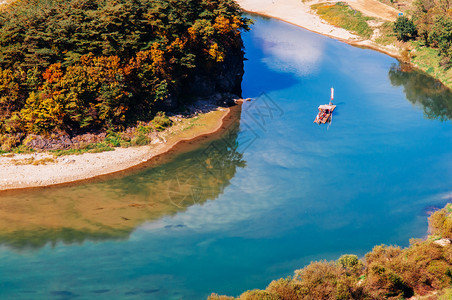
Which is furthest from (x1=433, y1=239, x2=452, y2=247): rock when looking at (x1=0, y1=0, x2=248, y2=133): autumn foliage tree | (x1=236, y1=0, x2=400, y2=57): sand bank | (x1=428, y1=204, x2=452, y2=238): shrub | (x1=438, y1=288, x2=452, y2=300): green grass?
(x1=236, y1=0, x2=400, y2=57): sand bank

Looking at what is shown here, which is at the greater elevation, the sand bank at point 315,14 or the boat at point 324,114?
the sand bank at point 315,14

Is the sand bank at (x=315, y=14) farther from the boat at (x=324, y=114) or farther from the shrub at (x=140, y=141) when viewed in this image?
the shrub at (x=140, y=141)

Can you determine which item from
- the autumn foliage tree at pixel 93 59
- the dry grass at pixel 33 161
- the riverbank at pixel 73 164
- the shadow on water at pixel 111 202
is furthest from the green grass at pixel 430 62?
the dry grass at pixel 33 161

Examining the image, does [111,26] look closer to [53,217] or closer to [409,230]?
[53,217]

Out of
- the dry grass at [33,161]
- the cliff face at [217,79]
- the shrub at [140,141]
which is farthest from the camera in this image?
the cliff face at [217,79]

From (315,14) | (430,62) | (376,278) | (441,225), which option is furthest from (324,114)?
(315,14)
